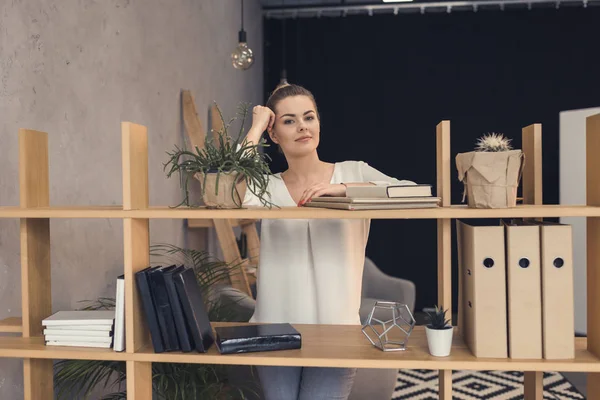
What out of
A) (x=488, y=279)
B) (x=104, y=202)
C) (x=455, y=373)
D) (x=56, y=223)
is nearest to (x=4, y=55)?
(x=56, y=223)

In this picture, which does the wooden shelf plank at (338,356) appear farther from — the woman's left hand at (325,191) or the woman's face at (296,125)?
the woman's face at (296,125)

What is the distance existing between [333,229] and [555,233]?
2.07ft

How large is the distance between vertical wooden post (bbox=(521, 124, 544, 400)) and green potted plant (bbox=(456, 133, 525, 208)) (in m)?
0.29

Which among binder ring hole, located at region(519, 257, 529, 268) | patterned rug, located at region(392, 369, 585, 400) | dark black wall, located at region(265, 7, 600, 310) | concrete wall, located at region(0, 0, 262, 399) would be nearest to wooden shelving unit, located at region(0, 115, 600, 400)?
binder ring hole, located at region(519, 257, 529, 268)

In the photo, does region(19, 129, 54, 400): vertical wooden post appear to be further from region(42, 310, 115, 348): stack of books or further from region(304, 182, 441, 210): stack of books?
region(304, 182, 441, 210): stack of books

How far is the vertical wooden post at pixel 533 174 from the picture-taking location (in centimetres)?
176

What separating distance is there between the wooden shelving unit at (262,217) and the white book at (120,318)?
2 cm

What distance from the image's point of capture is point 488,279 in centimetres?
150

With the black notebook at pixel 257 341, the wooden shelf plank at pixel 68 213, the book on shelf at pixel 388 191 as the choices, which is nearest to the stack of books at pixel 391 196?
the book on shelf at pixel 388 191

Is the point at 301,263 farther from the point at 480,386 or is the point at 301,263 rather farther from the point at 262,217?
the point at 480,386

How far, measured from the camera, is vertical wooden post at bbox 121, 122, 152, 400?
1612mm

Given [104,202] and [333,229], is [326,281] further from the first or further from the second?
[104,202]

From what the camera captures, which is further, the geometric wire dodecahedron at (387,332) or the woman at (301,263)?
the woman at (301,263)

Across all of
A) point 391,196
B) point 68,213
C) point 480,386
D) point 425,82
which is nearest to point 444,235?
point 391,196
